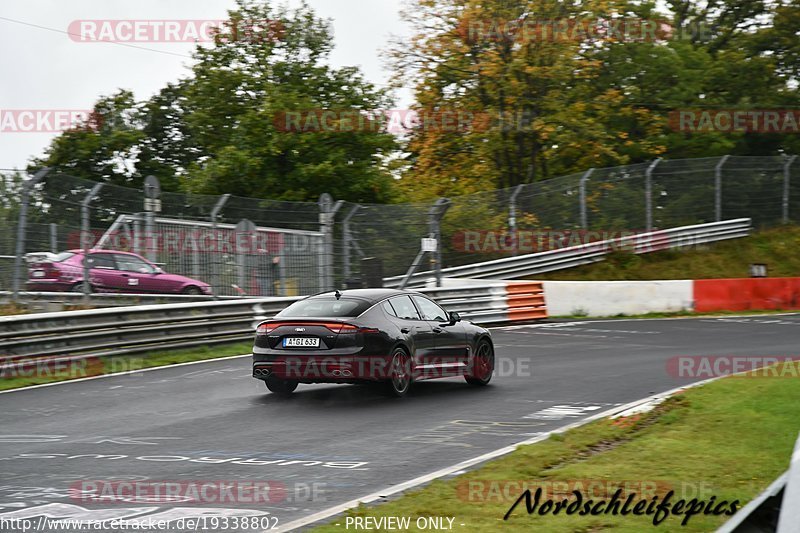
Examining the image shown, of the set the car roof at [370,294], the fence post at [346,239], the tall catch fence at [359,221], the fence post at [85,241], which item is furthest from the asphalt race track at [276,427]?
the fence post at [346,239]

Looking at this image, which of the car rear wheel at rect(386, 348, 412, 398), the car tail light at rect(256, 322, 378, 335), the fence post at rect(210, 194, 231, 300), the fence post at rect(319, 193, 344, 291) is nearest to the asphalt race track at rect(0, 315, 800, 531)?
the car rear wheel at rect(386, 348, 412, 398)

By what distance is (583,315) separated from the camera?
88.4 ft

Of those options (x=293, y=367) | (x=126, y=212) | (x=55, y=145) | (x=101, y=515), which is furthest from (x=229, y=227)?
(x=55, y=145)

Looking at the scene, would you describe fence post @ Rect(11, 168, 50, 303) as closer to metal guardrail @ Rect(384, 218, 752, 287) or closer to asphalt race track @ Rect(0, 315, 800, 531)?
asphalt race track @ Rect(0, 315, 800, 531)

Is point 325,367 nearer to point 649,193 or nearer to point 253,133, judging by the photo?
point 649,193

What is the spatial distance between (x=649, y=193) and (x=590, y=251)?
8.46ft

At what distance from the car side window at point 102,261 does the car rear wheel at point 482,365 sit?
24.8ft

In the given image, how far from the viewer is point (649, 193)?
107ft

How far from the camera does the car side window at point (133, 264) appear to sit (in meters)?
19.6

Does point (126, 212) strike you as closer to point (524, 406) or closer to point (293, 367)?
point (293, 367)

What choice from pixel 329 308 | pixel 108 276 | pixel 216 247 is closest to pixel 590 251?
pixel 216 247

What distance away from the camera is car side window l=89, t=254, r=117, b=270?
1822 centimetres

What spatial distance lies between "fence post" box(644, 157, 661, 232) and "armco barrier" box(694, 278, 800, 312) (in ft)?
16.4

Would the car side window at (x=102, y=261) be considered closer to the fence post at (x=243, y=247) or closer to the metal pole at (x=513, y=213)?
the fence post at (x=243, y=247)
